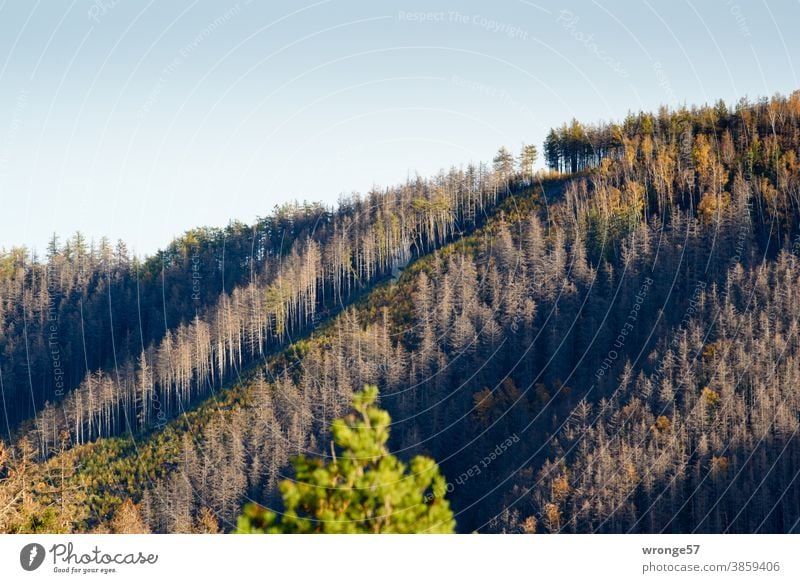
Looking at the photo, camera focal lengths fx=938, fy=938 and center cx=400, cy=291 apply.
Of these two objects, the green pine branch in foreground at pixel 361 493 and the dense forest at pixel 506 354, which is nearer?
the green pine branch in foreground at pixel 361 493

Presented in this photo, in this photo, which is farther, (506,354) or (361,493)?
(506,354)

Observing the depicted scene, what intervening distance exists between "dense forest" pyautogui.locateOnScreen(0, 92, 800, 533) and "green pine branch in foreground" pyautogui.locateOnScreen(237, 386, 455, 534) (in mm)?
17078

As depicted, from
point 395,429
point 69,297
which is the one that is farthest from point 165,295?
point 395,429

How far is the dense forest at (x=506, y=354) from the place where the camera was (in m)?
80.6

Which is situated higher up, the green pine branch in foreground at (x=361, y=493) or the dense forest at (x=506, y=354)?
the green pine branch in foreground at (x=361, y=493)

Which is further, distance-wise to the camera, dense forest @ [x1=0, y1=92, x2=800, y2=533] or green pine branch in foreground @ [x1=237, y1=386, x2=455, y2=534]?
dense forest @ [x1=0, y1=92, x2=800, y2=533]

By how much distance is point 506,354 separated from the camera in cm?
12181

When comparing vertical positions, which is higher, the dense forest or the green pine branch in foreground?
the green pine branch in foreground

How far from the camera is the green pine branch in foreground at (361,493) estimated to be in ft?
82.8

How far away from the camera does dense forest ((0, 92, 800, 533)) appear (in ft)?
265

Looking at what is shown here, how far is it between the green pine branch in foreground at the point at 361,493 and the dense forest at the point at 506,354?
17078mm

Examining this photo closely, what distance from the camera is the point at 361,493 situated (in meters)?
26.8

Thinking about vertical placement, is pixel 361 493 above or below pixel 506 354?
above

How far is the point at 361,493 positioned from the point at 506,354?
96.2m
